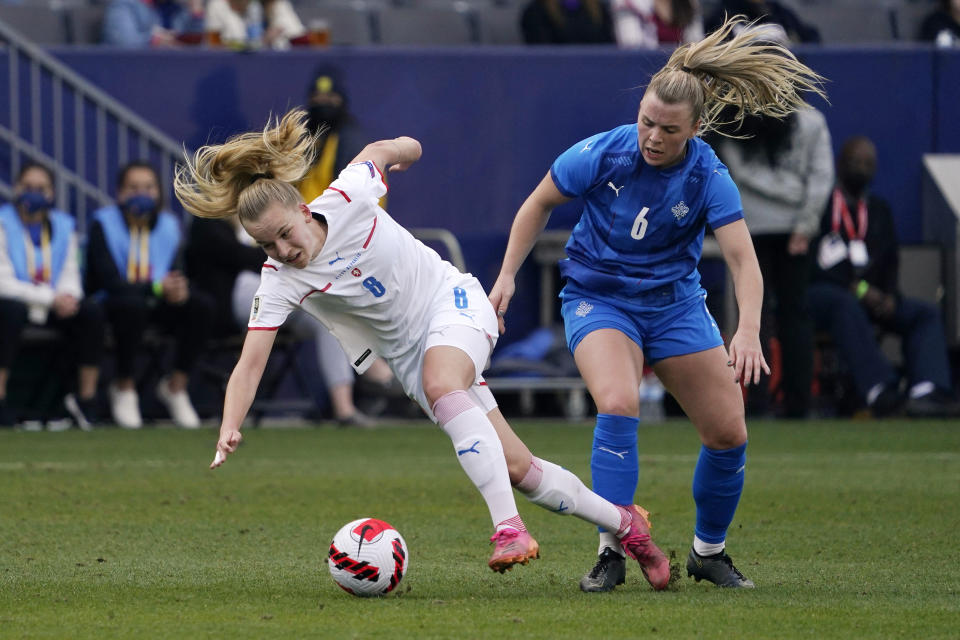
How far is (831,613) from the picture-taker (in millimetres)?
4137

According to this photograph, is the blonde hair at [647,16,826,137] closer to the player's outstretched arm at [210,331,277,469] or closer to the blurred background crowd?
the player's outstretched arm at [210,331,277,469]

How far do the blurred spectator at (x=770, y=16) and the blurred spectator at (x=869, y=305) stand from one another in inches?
45.4

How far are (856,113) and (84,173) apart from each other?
6125mm

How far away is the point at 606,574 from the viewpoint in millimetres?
4668

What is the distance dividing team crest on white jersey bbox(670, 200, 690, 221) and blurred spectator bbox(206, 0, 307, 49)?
7.87 m

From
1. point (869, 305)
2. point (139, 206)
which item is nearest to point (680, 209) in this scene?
point (139, 206)

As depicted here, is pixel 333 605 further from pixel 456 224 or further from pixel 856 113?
pixel 856 113

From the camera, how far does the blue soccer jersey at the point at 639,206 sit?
189 inches

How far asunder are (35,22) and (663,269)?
8812 mm

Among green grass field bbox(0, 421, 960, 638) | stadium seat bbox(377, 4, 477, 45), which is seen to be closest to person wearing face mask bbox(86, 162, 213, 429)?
green grass field bbox(0, 421, 960, 638)

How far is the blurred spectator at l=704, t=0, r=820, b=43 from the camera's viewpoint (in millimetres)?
11453

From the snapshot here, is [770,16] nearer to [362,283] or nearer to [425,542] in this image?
[425,542]

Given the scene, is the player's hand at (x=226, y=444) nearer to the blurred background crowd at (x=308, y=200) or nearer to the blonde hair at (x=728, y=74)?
the blonde hair at (x=728, y=74)

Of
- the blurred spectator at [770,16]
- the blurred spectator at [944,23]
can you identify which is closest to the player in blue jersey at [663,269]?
the blurred spectator at [770,16]
